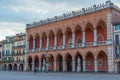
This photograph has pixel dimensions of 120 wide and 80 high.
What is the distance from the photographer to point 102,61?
163 feet

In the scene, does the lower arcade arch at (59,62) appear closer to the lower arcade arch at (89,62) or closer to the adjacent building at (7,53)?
A: the lower arcade arch at (89,62)

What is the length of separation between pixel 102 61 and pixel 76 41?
850 cm

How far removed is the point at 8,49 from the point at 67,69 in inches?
1283

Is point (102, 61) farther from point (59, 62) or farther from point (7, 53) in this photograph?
point (7, 53)

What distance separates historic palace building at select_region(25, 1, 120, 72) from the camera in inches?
1843

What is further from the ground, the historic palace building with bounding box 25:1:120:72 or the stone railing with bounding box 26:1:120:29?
the stone railing with bounding box 26:1:120:29

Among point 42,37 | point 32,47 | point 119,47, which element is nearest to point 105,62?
point 119,47

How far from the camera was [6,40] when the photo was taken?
85312mm

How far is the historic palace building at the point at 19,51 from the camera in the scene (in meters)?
75.0

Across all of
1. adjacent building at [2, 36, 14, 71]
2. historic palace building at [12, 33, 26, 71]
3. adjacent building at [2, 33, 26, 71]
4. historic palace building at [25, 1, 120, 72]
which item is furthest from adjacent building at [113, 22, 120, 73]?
adjacent building at [2, 36, 14, 71]

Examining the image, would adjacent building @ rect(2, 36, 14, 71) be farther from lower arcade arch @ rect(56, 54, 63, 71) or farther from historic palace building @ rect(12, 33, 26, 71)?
lower arcade arch @ rect(56, 54, 63, 71)

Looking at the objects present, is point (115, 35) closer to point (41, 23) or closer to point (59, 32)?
point (59, 32)

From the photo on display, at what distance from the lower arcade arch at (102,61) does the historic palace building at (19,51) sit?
101 ft

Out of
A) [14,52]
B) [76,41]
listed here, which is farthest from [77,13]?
[14,52]
